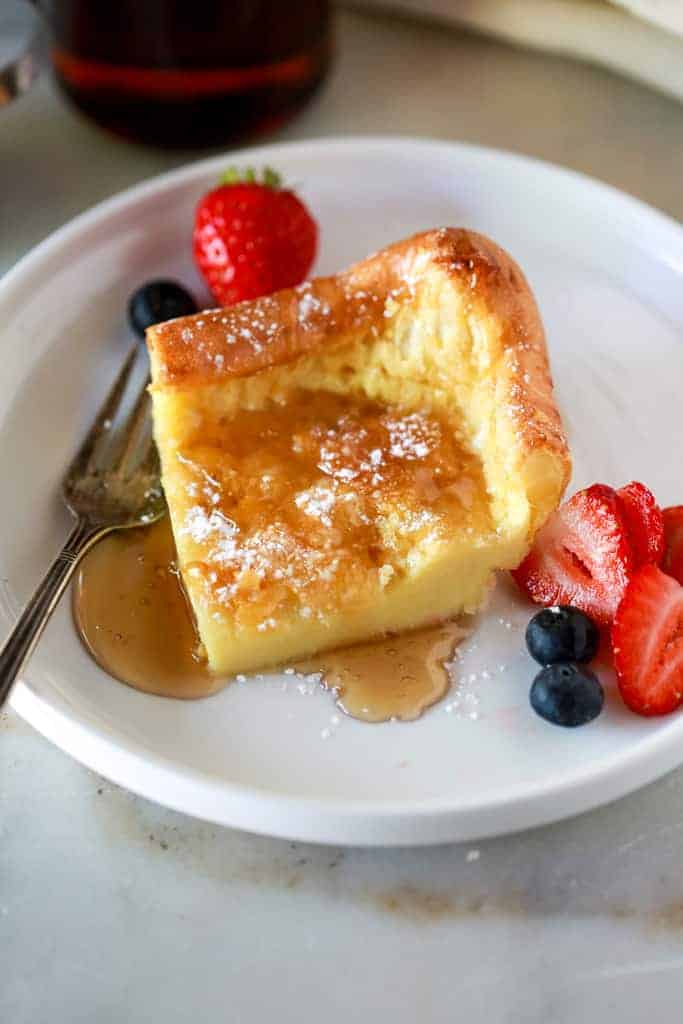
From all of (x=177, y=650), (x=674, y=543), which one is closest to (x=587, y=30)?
(x=674, y=543)

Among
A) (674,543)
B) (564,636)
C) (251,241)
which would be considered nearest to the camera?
(564,636)

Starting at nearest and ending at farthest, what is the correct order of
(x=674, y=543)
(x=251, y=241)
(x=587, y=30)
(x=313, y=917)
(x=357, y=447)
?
1. (x=313, y=917)
2. (x=674, y=543)
3. (x=357, y=447)
4. (x=251, y=241)
5. (x=587, y=30)

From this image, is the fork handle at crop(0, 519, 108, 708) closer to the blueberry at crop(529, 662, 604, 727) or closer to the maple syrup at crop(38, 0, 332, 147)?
the blueberry at crop(529, 662, 604, 727)

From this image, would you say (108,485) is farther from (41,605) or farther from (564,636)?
(564,636)

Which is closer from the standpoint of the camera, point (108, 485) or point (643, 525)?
point (643, 525)

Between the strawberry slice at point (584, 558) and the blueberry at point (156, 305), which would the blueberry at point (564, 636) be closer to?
the strawberry slice at point (584, 558)

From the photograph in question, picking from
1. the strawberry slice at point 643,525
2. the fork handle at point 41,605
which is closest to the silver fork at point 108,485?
the fork handle at point 41,605

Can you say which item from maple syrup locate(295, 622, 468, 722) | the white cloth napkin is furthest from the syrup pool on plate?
the white cloth napkin

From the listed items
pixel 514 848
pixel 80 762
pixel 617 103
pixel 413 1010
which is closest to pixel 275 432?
pixel 80 762
